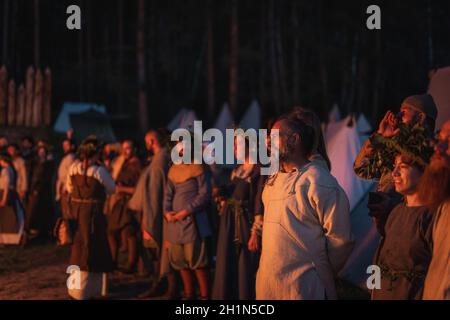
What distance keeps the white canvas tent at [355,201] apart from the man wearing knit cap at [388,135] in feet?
12.1

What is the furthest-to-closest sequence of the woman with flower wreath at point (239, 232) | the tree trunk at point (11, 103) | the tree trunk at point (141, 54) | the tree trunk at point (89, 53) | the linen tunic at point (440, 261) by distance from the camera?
the tree trunk at point (89, 53), the tree trunk at point (141, 54), the tree trunk at point (11, 103), the woman with flower wreath at point (239, 232), the linen tunic at point (440, 261)

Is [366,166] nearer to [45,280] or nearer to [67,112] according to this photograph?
[45,280]

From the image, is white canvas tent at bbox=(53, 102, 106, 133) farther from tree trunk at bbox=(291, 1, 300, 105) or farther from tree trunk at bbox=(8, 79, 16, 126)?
tree trunk at bbox=(291, 1, 300, 105)

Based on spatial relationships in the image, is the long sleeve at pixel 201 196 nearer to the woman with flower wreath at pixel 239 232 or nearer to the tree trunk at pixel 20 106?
the woman with flower wreath at pixel 239 232

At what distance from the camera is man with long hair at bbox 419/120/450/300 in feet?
10.9

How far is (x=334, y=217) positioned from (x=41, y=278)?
6046 mm

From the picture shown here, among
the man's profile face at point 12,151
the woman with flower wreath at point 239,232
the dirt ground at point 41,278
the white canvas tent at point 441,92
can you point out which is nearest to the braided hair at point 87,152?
the dirt ground at point 41,278

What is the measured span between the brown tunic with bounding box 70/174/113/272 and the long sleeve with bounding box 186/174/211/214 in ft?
4.11

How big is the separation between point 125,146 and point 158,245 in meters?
1.66

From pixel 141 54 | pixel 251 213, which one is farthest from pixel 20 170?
pixel 141 54

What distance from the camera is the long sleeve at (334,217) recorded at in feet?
12.5

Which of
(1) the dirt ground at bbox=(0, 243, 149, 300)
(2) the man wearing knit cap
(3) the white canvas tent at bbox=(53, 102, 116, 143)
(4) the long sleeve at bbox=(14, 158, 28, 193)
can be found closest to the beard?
(2) the man wearing knit cap
